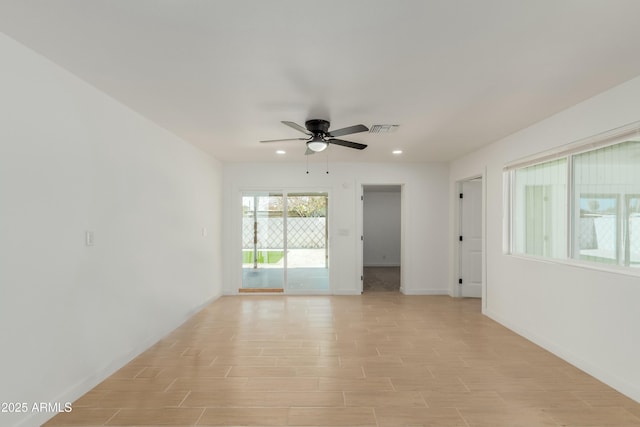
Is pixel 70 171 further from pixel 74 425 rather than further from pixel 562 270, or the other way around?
pixel 562 270

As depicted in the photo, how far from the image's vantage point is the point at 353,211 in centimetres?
607

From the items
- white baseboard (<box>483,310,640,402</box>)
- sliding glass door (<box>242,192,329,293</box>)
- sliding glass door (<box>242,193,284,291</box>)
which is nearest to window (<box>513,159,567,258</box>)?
white baseboard (<box>483,310,640,402</box>)

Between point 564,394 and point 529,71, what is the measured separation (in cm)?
255

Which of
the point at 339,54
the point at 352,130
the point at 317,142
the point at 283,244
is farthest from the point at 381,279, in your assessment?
the point at 339,54

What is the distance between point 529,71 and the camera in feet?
7.67

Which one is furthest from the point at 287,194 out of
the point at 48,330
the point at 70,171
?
the point at 48,330

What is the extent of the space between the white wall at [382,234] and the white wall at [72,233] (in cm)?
687

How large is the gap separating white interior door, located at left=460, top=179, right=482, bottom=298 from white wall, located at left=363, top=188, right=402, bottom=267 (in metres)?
4.16

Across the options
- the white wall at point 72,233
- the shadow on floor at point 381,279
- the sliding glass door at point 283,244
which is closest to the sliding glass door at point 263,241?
the sliding glass door at point 283,244

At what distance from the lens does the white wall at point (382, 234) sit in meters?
9.96

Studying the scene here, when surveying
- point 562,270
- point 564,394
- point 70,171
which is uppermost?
point 70,171

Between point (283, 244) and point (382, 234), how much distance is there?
4.70 meters

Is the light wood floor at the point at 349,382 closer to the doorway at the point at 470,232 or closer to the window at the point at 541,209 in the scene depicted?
the window at the point at 541,209

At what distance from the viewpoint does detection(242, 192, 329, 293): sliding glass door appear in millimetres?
6105
